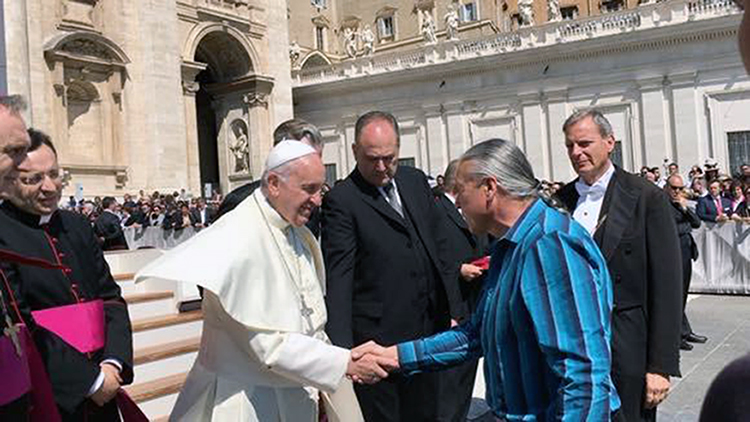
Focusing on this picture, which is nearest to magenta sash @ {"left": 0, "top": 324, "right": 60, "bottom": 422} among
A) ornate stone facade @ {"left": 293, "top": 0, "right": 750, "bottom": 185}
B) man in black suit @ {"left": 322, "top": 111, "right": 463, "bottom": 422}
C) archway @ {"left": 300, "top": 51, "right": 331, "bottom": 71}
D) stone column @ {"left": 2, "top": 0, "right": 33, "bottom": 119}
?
man in black suit @ {"left": 322, "top": 111, "right": 463, "bottom": 422}

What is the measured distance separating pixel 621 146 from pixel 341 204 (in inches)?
929

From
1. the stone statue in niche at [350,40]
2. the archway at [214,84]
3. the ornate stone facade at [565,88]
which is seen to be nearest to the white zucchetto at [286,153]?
Answer: the ornate stone facade at [565,88]

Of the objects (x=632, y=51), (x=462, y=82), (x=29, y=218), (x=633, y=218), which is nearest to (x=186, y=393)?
(x=29, y=218)

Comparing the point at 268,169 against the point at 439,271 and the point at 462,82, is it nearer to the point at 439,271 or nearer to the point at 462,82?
the point at 439,271

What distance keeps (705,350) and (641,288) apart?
4437mm

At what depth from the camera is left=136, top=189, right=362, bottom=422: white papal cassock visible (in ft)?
9.49

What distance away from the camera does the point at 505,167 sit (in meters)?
2.53

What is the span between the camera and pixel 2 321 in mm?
2457

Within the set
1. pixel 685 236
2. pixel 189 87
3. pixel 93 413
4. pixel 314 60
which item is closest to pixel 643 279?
pixel 93 413

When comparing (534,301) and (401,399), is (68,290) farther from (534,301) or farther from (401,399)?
(534,301)

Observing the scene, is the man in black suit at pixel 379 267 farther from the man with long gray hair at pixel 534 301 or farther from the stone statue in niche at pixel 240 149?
the stone statue in niche at pixel 240 149

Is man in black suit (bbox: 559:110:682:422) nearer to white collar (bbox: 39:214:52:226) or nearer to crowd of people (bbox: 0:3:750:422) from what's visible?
crowd of people (bbox: 0:3:750:422)

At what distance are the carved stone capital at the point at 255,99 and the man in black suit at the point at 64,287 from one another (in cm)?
2881

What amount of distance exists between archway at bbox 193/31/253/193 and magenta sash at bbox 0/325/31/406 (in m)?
30.0
